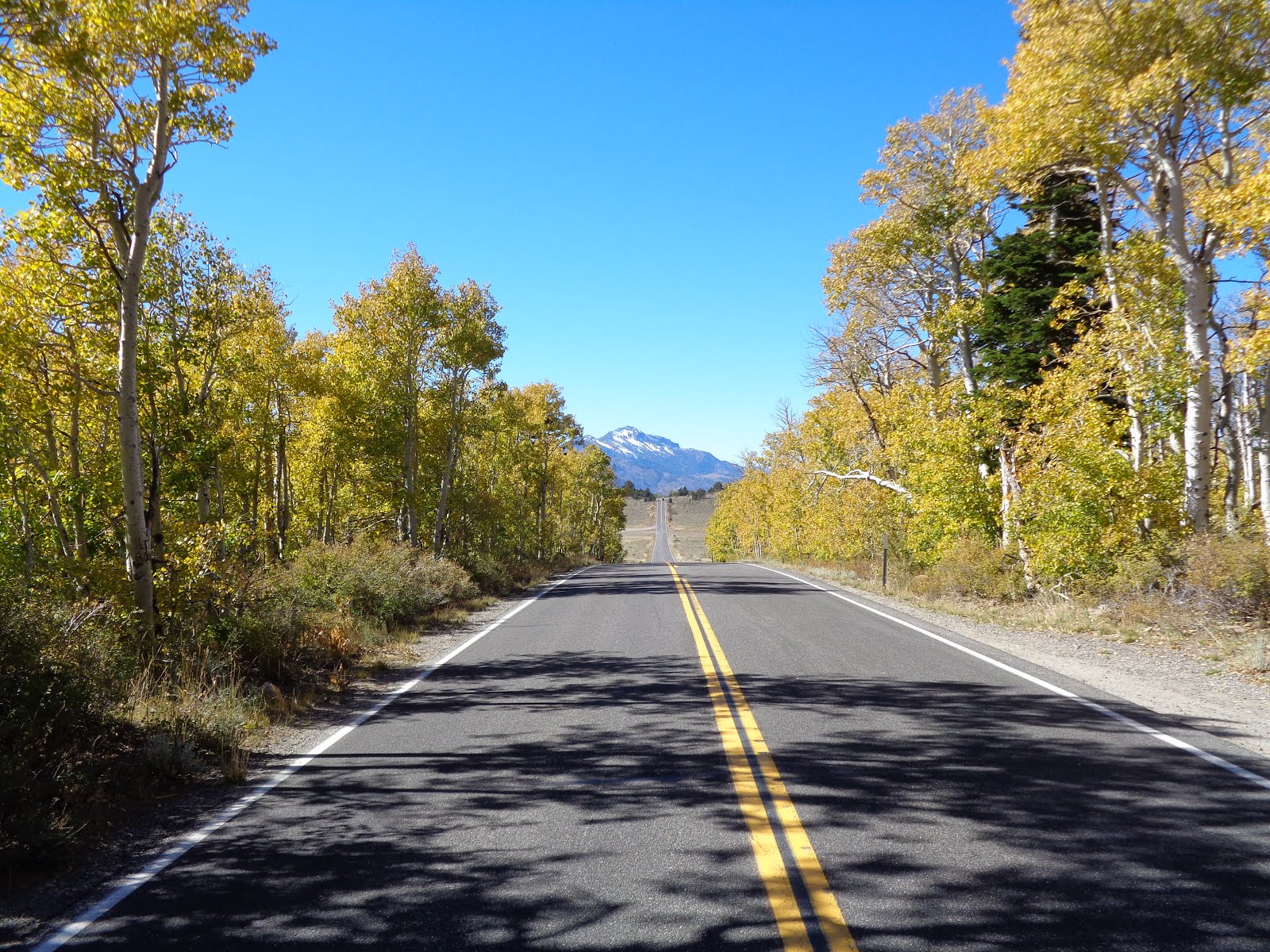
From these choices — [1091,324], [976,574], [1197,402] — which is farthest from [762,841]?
[1091,324]

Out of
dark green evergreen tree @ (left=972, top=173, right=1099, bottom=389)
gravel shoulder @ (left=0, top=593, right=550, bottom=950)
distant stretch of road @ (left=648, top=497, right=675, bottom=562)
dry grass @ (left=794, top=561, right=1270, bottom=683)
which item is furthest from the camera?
distant stretch of road @ (left=648, top=497, right=675, bottom=562)

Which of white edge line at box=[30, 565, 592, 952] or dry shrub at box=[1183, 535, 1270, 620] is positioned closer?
white edge line at box=[30, 565, 592, 952]

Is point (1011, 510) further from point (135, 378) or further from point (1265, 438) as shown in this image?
point (135, 378)

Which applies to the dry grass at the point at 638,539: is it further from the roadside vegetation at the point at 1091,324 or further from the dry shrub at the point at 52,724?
the dry shrub at the point at 52,724

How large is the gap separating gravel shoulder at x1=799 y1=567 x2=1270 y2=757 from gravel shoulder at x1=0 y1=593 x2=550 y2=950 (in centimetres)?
733

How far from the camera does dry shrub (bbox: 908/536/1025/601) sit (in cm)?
1639

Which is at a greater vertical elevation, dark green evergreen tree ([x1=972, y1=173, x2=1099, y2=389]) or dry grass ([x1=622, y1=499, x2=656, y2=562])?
dark green evergreen tree ([x1=972, y1=173, x2=1099, y2=389])

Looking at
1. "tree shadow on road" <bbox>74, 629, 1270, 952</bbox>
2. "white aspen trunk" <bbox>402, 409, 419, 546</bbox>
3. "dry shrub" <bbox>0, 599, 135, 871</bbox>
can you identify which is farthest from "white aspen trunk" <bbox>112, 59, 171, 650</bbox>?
"white aspen trunk" <bbox>402, 409, 419, 546</bbox>

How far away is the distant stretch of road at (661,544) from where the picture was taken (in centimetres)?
8903

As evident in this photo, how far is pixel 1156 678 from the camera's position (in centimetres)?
836

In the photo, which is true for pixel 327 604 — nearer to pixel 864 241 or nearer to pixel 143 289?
pixel 143 289

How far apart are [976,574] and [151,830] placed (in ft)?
53.5

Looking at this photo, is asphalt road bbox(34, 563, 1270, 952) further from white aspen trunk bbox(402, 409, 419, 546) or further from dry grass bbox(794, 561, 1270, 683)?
white aspen trunk bbox(402, 409, 419, 546)

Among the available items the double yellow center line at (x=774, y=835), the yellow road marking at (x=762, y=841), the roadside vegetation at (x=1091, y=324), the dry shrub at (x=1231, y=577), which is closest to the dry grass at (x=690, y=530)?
the roadside vegetation at (x=1091, y=324)
